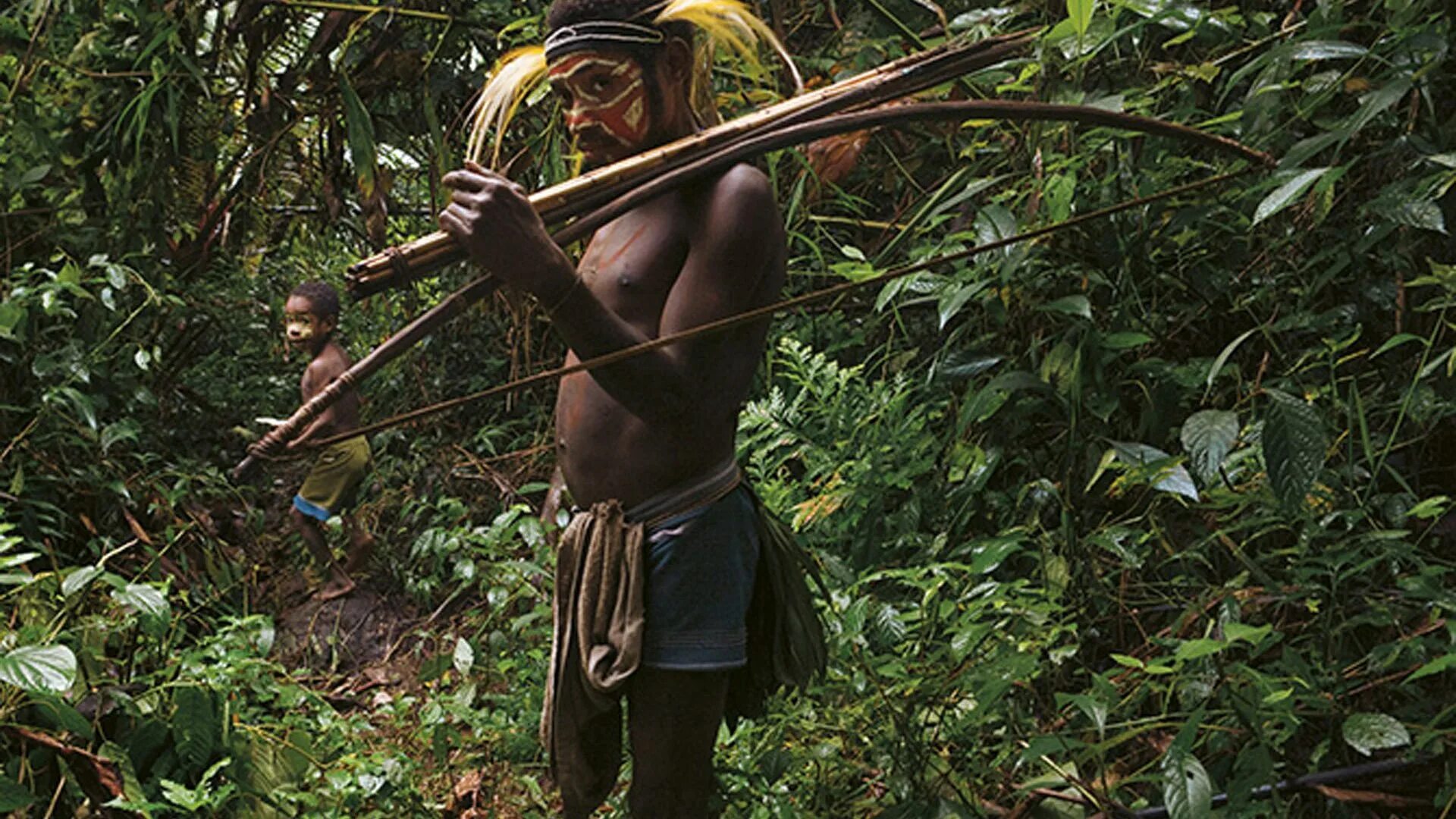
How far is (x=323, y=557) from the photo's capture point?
12.0 feet

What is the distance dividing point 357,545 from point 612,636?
2123mm

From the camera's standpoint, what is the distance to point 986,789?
7.30ft

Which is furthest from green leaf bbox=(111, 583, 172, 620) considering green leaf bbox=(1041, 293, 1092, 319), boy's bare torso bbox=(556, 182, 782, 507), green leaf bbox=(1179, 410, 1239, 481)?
green leaf bbox=(1179, 410, 1239, 481)

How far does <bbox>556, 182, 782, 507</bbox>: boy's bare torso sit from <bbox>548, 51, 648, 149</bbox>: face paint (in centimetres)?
9

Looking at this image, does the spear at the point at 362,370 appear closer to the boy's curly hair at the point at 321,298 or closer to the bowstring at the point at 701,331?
the bowstring at the point at 701,331

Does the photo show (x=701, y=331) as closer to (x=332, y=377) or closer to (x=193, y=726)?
(x=193, y=726)

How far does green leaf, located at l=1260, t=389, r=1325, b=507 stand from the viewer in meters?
1.93

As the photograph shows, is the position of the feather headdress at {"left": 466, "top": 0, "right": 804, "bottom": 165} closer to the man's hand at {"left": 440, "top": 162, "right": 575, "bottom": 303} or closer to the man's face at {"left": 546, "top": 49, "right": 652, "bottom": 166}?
the man's face at {"left": 546, "top": 49, "right": 652, "bottom": 166}

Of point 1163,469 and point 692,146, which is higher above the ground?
point 692,146

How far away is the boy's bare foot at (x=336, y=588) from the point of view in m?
3.67

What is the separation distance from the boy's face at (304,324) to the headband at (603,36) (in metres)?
2.02

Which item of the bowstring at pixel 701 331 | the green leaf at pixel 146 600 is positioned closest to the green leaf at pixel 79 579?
the green leaf at pixel 146 600

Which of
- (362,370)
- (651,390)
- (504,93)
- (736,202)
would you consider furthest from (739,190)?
(362,370)

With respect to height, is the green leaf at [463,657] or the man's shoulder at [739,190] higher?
the man's shoulder at [739,190]
